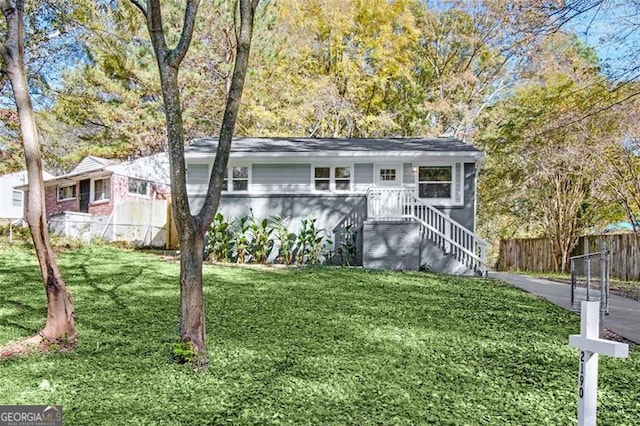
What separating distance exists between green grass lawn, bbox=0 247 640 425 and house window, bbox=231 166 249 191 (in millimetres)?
5777

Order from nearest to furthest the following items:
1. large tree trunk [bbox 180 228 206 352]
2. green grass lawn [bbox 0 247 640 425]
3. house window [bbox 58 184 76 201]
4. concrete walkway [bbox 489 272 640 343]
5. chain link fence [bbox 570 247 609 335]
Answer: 1. green grass lawn [bbox 0 247 640 425]
2. large tree trunk [bbox 180 228 206 352]
3. chain link fence [bbox 570 247 609 335]
4. concrete walkway [bbox 489 272 640 343]
5. house window [bbox 58 184 76 201]

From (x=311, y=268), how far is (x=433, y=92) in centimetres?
1473

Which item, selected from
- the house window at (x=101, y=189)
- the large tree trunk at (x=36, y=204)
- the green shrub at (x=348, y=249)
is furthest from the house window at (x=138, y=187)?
the large tree trunk at (x=36, y=204)

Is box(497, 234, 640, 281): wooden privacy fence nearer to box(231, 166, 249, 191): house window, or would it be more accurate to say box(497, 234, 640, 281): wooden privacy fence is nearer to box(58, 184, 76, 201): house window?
box(231, 166, 249, 191): house window

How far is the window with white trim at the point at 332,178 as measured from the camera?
514 inches

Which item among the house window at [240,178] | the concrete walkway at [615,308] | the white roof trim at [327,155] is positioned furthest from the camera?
the house window at [240,178]

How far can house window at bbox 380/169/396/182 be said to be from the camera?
43.0 feet

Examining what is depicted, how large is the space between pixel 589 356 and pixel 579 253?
1717cm

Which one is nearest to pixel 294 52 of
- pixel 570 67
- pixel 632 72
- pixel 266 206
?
pixel 266 206

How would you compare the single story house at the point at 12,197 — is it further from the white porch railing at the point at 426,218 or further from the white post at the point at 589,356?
the white post at the point at 589,356

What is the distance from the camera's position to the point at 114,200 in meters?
20.1

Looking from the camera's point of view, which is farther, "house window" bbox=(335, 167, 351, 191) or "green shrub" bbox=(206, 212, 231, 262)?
"house window" bbox=(335, 167, 351, 191)

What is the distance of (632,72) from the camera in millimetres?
6945

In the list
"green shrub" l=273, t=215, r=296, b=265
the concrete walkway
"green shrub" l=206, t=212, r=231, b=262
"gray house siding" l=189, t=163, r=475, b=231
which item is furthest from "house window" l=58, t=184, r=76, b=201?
the concrete walkway
